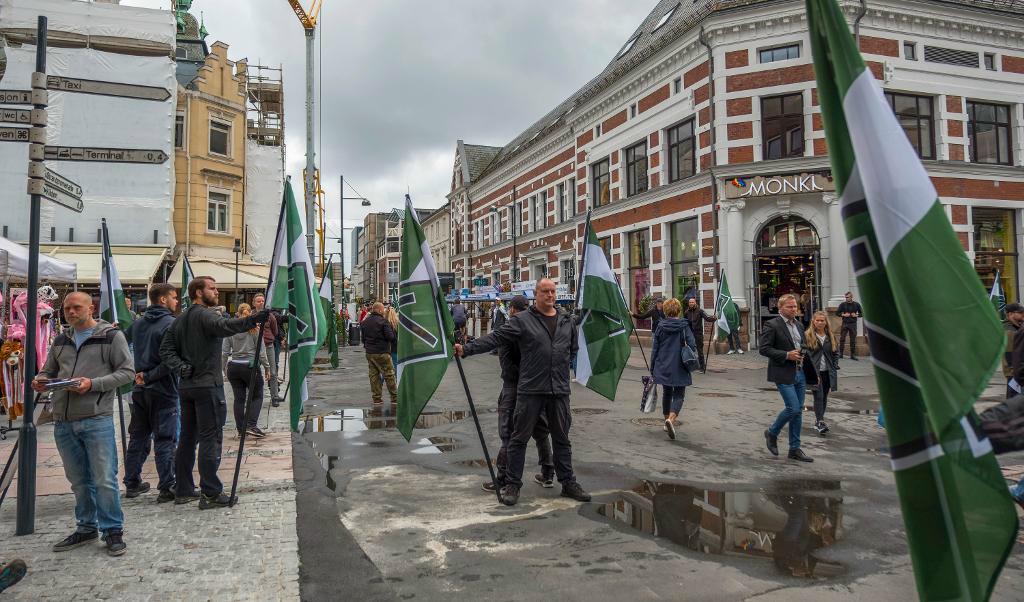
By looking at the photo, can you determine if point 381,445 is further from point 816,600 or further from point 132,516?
point 816,600

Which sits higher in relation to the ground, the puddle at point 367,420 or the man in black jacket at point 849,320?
the man in black jacket at point 849,320

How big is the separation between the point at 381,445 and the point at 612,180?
72.8 feet

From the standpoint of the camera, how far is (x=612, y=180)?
2805 cm

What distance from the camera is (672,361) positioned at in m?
8.41

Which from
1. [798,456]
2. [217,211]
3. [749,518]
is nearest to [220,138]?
[217,211]

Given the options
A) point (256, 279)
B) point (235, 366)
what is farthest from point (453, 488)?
point (256, 279)

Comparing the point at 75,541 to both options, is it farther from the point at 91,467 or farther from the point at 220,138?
the point at 220,138

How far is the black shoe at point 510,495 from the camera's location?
554 centimetres

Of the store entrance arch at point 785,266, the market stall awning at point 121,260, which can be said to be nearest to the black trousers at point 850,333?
the store entrance arch at point 785,266

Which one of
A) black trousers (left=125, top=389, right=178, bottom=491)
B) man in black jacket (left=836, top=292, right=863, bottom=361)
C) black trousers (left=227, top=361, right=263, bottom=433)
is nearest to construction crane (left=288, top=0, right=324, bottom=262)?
black trousers (left=227, top=361, right=263, bottom=433)

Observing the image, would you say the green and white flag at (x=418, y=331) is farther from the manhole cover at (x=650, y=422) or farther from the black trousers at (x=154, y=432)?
the manhole cover at (x=650, y=422)

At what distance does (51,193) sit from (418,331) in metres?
3.30

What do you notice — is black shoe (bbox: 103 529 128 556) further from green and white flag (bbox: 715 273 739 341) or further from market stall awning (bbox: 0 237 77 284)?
green and white flag (bbox: 715 273 739 341)

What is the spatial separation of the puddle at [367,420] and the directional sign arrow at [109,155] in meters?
Answer: 4.83
